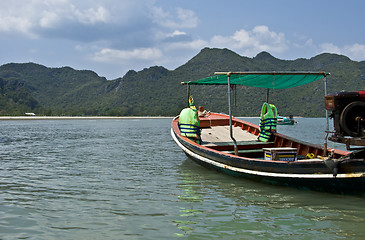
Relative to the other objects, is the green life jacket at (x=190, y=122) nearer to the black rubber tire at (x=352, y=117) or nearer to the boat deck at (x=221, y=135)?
the boat deck at (x=221, y=135)

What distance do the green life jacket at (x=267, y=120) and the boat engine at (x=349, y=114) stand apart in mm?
4742

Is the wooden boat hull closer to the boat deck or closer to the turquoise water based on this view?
the turquoise water

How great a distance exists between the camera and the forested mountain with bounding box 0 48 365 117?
99.6 m

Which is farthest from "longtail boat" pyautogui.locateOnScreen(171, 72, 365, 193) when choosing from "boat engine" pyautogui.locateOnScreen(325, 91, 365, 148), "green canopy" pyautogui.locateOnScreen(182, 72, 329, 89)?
"boat engine" pyautogui.locateOnScreen(325, 91, 365, 148)

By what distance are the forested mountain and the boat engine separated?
83.4 m

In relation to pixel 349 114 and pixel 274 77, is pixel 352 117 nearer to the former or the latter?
pixel 349 114

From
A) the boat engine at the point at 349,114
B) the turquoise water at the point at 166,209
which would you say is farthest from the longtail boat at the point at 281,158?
the turquoise water at the point at 166,209

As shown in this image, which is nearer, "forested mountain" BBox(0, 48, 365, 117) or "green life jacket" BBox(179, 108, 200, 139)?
"green life jacket" BBox(179, 108, 200, 139)

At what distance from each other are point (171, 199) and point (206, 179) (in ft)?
8.13

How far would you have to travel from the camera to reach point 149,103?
132 m

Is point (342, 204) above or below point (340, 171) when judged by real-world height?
below

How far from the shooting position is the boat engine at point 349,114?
6.51m

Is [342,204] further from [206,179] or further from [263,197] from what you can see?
[206,179]

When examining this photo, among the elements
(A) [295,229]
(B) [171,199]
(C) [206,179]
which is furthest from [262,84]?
(A) [295,229]
